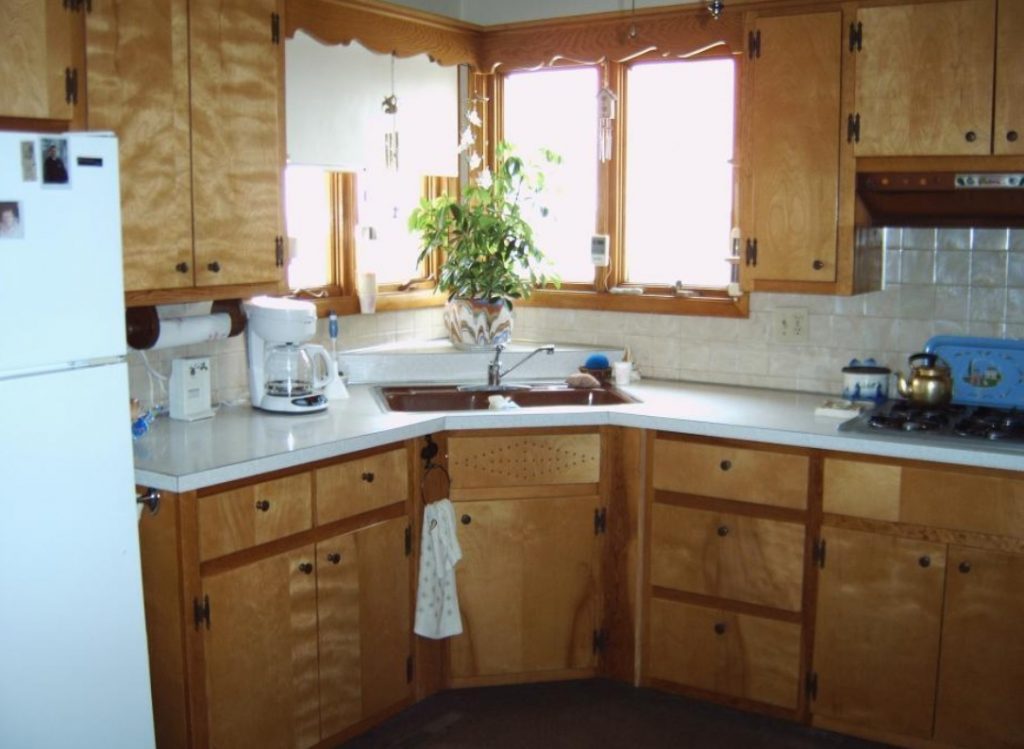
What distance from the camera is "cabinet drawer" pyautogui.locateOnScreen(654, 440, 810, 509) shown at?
340cm

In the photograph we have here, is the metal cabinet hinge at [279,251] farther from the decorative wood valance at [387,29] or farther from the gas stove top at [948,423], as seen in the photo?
the gas stove top at [948,423]

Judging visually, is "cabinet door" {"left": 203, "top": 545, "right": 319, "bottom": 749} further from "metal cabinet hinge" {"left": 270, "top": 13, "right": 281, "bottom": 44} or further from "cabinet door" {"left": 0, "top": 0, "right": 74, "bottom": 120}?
"metal cabinet hinge" {"left": 270, "top": 13, "right": 281, "bottom": 44}

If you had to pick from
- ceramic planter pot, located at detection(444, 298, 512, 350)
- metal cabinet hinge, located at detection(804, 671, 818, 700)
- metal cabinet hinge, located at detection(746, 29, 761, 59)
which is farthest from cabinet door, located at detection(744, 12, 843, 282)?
metal cabinet hinge, located at detection(804, 671, 818, 700)

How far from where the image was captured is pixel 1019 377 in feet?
12.0

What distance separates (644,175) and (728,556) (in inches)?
61.3

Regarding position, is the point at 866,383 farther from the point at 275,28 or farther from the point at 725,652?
the point at 275,28

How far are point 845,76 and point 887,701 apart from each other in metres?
1.84

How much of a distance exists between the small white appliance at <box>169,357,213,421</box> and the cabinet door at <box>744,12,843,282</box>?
1.77m

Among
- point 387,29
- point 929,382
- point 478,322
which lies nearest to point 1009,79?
point 929,382

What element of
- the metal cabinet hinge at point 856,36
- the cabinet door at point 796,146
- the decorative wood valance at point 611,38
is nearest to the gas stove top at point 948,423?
the cabinet door at point 796,146

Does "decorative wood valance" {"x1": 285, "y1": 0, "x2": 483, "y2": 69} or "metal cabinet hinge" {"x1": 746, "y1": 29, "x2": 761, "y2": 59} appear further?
"decorative wood valance" {"x1": 285, "y1": 0, "x2": 483, "y2": 69}

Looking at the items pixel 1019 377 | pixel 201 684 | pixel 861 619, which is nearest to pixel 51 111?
pixel 201 684

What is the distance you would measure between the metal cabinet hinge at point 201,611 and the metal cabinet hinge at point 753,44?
91.1 inches

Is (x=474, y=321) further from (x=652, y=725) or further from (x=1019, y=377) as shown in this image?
(x=1019, y=377)
